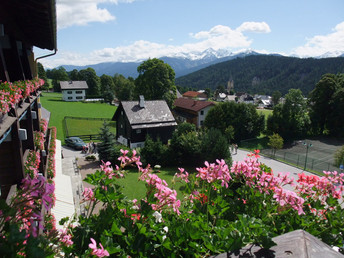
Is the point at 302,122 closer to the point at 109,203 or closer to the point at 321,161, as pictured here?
the point at 321,161

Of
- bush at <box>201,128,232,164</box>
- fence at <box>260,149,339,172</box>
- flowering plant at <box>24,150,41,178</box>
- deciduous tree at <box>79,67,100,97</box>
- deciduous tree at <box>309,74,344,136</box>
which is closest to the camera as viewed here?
flowering plant at <box>24,150,41,178</box>

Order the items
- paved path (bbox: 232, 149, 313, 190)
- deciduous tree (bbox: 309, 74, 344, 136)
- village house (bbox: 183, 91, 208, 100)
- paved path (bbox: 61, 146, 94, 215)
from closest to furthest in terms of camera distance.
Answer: paved path (bbox: 61, 146, 94, 215) < paved path (bbox: 232, 149, 313, 190) < deciduous tree (bbox: 309, 74, 344, 136) < village house (bbox: 183, 91, 208, 100)

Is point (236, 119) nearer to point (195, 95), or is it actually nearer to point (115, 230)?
point (115, 230)

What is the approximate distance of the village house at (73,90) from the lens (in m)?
73.2

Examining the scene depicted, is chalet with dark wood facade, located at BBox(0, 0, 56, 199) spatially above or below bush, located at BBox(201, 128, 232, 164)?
above

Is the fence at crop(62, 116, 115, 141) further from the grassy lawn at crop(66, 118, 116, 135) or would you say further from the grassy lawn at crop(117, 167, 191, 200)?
the grassy lawn at crop(117, 167, 191, 200)

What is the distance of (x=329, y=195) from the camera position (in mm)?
3211

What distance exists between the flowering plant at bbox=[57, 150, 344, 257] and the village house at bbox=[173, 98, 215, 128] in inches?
1751

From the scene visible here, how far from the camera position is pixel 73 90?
244 feet

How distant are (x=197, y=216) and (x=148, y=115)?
100ft

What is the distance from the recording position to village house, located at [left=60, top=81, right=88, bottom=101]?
7319 cm

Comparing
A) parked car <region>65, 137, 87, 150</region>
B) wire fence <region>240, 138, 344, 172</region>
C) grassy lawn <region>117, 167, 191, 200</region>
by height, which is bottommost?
wire fence <region>240, 138, 344, 172</region>

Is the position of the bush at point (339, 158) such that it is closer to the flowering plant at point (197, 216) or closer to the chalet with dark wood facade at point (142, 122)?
the chalet with dark wood facade at point (142, 122)

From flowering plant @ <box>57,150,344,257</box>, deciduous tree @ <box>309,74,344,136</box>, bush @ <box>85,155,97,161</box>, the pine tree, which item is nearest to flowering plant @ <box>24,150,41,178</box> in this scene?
flowering plant @ <box>57,150,344,257</box>
